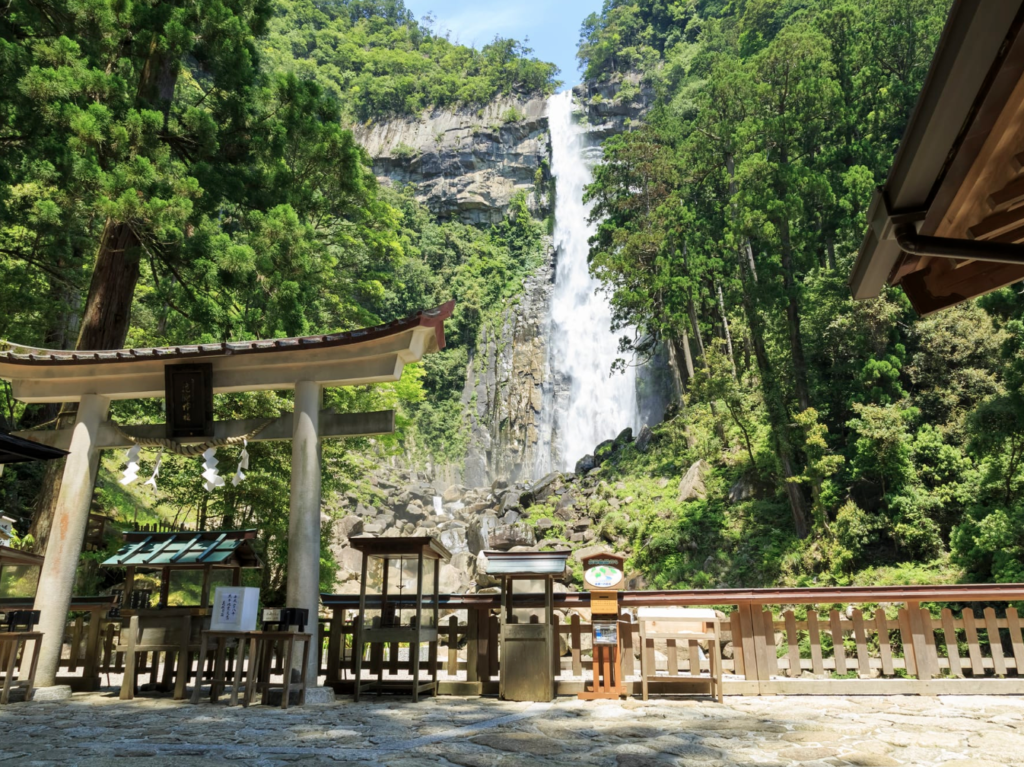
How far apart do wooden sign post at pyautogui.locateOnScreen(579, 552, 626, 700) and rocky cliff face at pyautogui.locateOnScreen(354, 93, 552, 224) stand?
39.5 metres

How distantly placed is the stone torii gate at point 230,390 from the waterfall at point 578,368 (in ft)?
81.1

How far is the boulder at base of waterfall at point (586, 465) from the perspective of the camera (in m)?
26.5

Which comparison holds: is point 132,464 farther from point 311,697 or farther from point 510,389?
point 510,389

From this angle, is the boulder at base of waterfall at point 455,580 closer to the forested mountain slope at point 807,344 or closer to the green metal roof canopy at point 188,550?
the forested mountain slope at point 807,344

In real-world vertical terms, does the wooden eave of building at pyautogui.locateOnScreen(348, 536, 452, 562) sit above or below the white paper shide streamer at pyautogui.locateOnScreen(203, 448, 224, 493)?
below

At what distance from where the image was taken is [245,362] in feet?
24.5

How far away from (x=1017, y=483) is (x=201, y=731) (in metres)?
13.5

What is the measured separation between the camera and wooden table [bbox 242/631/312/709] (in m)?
5.96

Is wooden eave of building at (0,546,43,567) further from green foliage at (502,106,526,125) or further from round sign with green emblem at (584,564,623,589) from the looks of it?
green foliage at (502,106,526,125)

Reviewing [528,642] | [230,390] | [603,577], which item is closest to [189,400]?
[230,390]

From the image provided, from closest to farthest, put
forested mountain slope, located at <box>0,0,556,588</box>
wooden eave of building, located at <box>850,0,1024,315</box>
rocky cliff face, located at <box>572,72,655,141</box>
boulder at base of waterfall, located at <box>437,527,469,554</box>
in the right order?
1. wooden eave of building, located at <box>850,0,1024,315</box>
2. forested mountain slope, located at <box>0,0,556,588</box>
3. boulder at base of waterfall, located at <box>437,527,469,554</box>
4. rocky cliff face, located at <box>572,72,655,141</box>

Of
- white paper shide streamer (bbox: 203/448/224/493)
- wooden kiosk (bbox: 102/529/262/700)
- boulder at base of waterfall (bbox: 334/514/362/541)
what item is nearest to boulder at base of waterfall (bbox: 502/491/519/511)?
boulder at base of waterfall (bbox: 334/514/362/541)

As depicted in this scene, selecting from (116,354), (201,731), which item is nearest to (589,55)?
(116,354)

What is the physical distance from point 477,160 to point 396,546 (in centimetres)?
4166
